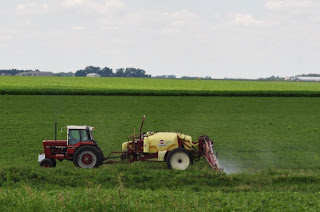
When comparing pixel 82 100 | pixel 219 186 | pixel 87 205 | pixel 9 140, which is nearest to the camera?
pixel 87 205

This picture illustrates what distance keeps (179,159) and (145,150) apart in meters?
1.27

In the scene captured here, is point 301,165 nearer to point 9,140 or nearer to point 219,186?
point 219,186

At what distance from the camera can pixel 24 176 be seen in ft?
45.8

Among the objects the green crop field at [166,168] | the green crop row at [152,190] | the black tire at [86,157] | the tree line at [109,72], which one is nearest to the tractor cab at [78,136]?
the black tire at [86,157]

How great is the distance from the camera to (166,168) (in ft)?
53.5

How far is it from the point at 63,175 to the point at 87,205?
15.7ft

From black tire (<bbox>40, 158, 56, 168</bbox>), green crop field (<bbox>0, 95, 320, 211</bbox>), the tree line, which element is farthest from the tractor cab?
the tree line

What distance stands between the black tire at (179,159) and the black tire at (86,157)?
2.60 meters

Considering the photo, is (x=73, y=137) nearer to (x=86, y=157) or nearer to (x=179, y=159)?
(x=86, y=157)

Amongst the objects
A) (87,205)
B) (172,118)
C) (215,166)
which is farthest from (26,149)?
(172,118)

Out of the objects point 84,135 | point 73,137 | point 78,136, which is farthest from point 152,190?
point 73,137

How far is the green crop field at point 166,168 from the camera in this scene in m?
10.5

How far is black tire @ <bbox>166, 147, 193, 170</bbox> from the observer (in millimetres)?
15837

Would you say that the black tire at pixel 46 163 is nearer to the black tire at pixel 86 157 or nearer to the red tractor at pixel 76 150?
the red tractor at pixel 76 150
